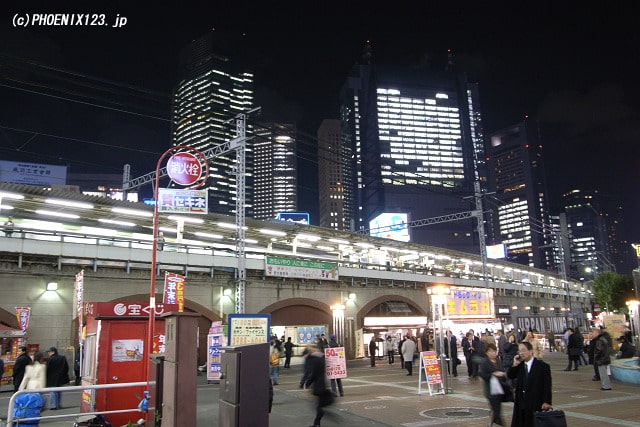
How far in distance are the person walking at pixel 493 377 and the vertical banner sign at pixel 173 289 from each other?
13.5 metres

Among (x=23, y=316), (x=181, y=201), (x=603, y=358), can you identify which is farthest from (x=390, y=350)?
(x=23, y=316)

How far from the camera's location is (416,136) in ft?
503

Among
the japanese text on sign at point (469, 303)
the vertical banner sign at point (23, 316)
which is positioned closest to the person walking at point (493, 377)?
the vertical banner sign at point (23, 316)

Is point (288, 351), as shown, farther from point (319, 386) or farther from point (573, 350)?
point (319, 386)

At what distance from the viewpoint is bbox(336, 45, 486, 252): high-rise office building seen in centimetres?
13000

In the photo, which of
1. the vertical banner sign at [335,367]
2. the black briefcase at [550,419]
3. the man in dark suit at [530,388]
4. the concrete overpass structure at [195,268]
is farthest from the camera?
the concrete overpass structure at [195,268]

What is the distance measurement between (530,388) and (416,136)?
151441 mm

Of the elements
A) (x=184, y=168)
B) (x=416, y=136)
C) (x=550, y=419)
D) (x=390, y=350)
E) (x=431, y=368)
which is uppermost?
(x=416, y=136)

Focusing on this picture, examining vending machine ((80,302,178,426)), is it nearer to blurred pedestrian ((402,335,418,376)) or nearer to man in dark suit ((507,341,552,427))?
man in dark suit ((507,341,552,427))

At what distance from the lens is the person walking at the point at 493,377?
27.6 feet

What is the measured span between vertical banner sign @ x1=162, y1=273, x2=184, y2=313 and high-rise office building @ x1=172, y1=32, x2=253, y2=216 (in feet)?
133

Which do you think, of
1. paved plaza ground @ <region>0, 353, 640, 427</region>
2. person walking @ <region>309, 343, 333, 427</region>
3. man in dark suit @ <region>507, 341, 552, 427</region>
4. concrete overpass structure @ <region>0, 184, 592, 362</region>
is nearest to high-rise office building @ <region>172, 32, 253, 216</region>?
concrete overpass structure @ <region>0, 184, 592, 362</region>

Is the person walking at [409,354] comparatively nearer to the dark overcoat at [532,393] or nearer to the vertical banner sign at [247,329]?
the vertical banner sign at [247,329]

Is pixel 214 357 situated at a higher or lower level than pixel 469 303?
lower
